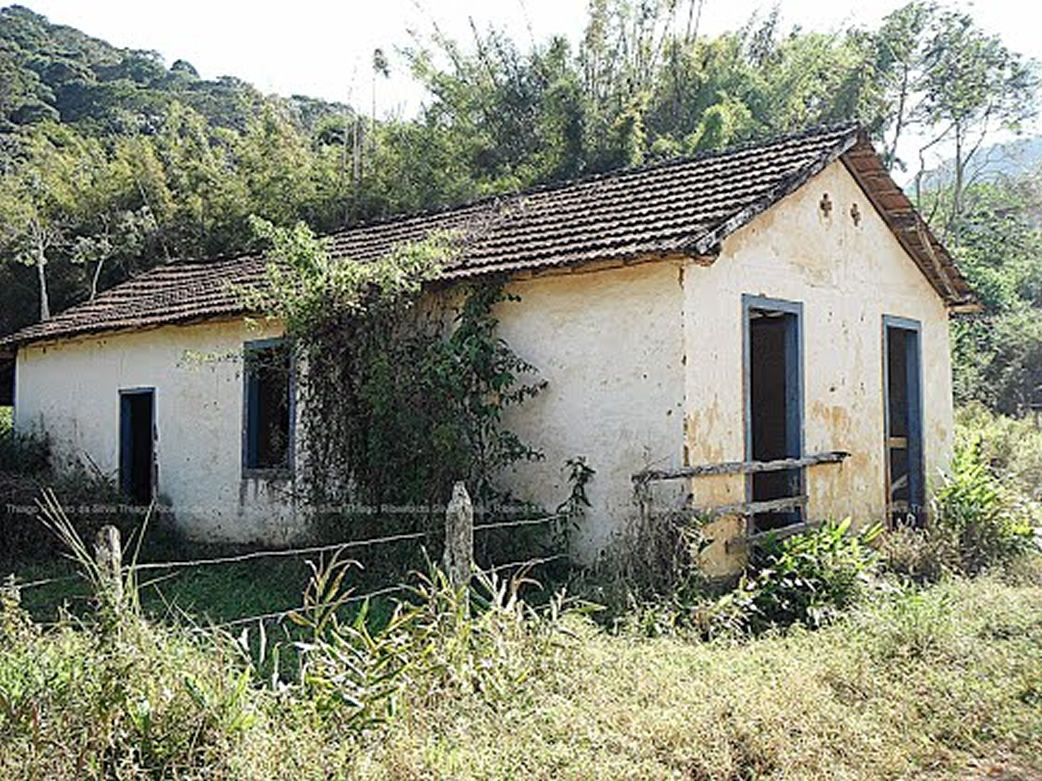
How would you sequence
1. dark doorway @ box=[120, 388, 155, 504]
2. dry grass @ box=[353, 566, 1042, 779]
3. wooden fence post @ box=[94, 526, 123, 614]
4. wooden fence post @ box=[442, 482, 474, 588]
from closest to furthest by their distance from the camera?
wooden fence post @ box=[94, 526, 123, 614] < dry grass @ box=[353, 566, 1042, 779] < wooden fence post @ box=[442, 482, 474, 588] < dark doorway @ box=[120, 388, 155, 504]

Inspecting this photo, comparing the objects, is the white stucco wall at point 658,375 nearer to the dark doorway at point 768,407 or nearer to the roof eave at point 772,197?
the roof eave at point 772,197

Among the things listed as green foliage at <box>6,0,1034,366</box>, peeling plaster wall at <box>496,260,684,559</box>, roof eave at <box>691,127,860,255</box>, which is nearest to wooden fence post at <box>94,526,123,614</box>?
peeling plaster wall at <box>496,260,684,559</box>

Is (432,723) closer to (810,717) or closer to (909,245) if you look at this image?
(810,717)

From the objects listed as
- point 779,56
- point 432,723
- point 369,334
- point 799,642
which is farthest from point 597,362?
point 779,56

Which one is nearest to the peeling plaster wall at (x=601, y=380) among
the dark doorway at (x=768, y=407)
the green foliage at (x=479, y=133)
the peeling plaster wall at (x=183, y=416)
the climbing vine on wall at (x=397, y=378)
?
the climbing vine on wall at (x=397, y=378)

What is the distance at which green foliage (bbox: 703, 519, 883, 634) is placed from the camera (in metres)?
8.38

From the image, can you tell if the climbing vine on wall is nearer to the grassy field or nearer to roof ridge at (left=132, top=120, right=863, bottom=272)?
roof ridge at (left=132, top=120, right=863, bottom=272)

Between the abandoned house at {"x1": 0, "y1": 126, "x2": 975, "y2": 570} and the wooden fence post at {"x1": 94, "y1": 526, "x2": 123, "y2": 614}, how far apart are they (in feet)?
15.0

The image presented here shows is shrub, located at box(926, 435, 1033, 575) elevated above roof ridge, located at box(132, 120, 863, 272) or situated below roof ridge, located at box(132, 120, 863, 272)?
below

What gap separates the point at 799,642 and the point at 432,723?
3.26 metres

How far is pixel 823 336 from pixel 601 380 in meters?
2.80

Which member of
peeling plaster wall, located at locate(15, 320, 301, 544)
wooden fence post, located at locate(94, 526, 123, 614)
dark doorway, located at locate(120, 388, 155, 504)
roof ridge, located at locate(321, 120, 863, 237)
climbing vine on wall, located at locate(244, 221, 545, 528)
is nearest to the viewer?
wooden fence post, located at locate(94, 526, 123, 614)

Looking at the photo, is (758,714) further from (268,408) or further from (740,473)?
(268,408)

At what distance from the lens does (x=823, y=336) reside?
1127cm
